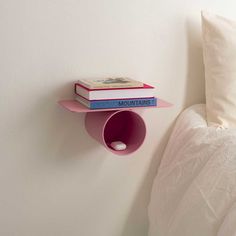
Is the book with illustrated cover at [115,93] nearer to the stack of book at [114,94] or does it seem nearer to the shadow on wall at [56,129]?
the stack of book at [114,94]

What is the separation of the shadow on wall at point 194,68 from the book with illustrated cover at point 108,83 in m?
0.28

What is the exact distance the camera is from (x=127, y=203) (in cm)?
132

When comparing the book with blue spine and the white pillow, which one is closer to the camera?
the book with blue spine

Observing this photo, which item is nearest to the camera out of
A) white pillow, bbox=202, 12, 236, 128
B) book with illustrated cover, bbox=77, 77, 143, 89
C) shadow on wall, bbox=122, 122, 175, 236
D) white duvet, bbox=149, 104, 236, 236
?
white duvet, bbox=149, 104, 236, 236

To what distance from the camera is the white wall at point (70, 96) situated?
108cm

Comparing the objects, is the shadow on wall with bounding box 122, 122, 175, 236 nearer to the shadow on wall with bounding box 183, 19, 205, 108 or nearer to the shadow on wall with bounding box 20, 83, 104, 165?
the shadow on wall with bounding box 183, 19, 205, 108

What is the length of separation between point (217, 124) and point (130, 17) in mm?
429

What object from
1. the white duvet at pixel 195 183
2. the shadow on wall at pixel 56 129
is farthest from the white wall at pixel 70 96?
the white duvet at pixel 195 183

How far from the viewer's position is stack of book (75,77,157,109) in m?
1.02

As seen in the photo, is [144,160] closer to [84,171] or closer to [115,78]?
[84,171]

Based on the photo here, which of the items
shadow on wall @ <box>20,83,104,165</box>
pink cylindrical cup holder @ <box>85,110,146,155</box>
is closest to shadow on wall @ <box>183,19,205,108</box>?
→ pink cylindrical cup holder @ <box>85,110,146,155</box>

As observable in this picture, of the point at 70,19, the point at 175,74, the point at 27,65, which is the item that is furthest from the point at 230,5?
the point at 27,65

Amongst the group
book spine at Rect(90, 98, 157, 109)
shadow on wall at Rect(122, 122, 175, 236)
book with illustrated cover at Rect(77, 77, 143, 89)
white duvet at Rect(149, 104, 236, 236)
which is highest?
book with illustrated cover at Rect(77, 77, 143, 89)

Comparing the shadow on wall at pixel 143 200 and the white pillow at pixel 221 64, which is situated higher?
the white pillow at pixel 221 64
